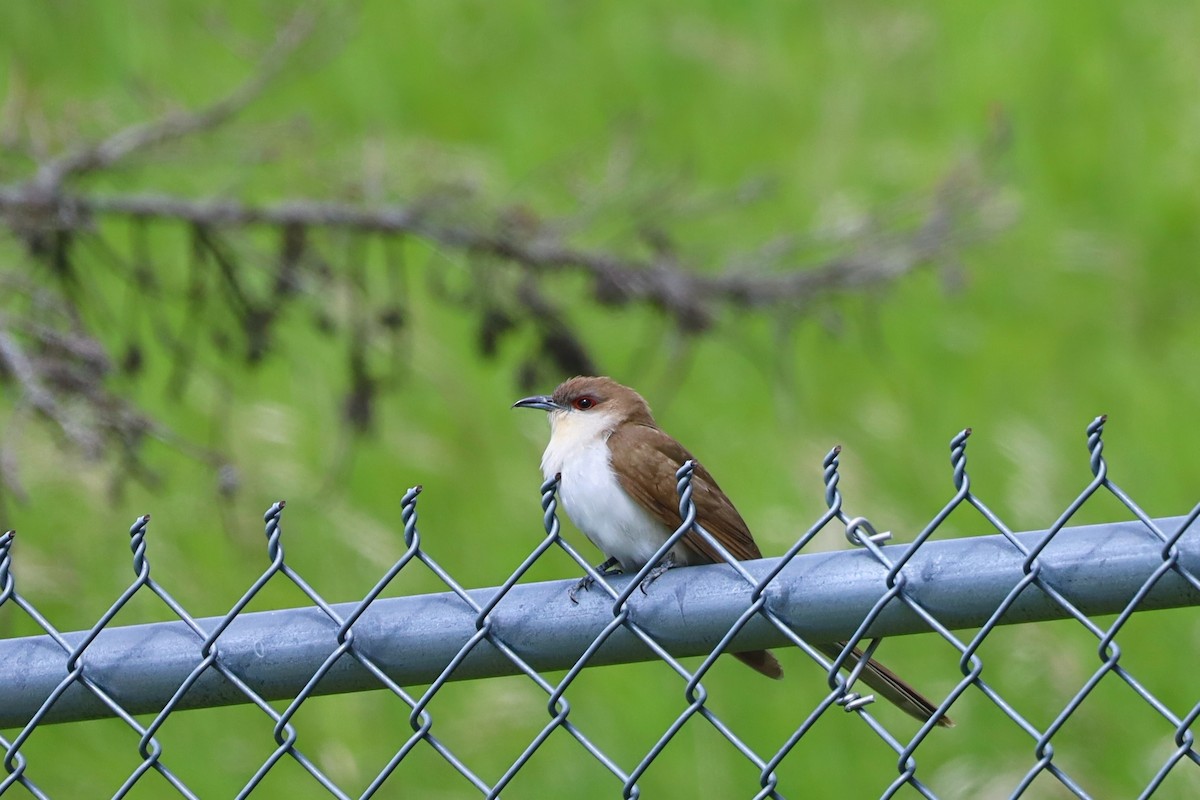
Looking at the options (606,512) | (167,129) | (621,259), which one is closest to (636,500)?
(606,512)

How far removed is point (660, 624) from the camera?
248cm

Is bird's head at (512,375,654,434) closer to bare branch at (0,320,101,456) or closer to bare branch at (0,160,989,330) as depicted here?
bare branch at (0,160,989,330)

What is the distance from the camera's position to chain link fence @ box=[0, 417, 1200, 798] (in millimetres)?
2260

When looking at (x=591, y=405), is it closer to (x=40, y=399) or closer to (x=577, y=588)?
(x=40, y=399)

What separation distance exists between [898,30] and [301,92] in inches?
155

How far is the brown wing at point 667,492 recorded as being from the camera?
3.79 meters

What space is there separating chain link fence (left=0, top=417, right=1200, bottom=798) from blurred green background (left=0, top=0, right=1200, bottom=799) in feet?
9.32

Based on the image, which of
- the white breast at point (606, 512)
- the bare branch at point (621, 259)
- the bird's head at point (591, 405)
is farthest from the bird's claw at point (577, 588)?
the bare branch at point (621, 259)

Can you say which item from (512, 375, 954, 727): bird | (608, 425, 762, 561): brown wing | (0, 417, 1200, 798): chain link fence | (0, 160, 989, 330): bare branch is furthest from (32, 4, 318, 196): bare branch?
(0, 417, 1200, 798): chain link fence

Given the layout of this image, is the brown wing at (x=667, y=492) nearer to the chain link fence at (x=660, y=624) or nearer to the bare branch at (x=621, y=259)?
the chain link fence at (x=660, y=624)

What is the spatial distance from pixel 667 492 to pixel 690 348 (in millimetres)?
2673

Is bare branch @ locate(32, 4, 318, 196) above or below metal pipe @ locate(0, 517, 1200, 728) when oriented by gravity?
above

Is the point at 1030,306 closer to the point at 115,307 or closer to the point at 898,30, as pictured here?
the point at 898,30

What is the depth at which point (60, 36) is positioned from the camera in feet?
32.0
